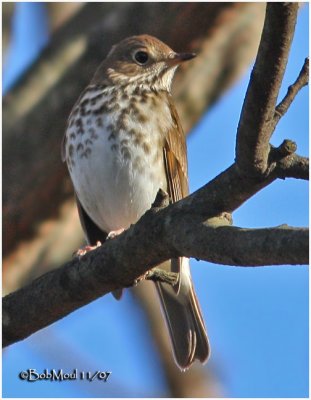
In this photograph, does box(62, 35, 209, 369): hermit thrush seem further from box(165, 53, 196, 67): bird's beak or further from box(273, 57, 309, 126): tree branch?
box(273, 57, 309, 126): tree branch

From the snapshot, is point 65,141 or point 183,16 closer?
point 65,141

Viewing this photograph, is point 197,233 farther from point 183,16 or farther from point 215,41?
point 215,41

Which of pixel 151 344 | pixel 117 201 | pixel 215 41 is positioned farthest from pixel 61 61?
pixel 151 344

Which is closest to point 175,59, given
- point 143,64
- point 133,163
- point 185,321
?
point 143,64

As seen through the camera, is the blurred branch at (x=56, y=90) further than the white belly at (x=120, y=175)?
Yes

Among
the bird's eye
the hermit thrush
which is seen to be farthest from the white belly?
the bird's eye

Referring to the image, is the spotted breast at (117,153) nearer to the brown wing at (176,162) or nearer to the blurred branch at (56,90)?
the brown wing at (176,162)

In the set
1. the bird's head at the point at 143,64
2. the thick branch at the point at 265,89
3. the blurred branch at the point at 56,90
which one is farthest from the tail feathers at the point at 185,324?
the thick branch at the point at 265,89
